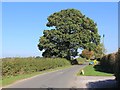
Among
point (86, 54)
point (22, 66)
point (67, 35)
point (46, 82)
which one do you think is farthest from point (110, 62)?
point (86, 54)

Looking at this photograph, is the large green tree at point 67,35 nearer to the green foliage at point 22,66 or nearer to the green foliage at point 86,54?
the green foliage at point 22,66

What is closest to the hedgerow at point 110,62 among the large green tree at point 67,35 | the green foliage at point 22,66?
the green foliage at point 22,66

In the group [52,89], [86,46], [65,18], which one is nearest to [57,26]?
[65,18]

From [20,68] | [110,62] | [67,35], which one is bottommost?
[20,68]

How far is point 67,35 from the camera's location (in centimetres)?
6838

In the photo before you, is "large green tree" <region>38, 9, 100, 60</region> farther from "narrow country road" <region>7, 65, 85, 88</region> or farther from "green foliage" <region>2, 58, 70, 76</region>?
"narrow country road" <region>7, 65, 85, 88</region>

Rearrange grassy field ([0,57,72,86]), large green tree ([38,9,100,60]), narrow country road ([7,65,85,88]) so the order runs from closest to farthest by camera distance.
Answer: narrow country road ([7,65,85,88]), grassy field ([0,57,72,86]), large green tree ([38,9,100,60])

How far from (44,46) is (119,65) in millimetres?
53562

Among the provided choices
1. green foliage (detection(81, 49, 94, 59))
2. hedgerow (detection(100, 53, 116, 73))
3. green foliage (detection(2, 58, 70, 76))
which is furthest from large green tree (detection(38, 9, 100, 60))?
green foliage (detection(81, 49, 94, 59))

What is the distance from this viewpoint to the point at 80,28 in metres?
72.2

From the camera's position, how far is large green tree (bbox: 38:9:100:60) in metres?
68.9

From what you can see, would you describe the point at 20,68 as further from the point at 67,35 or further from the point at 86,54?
the point at 86,54

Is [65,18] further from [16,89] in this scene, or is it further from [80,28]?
[16,89]

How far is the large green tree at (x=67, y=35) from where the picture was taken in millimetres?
68875
